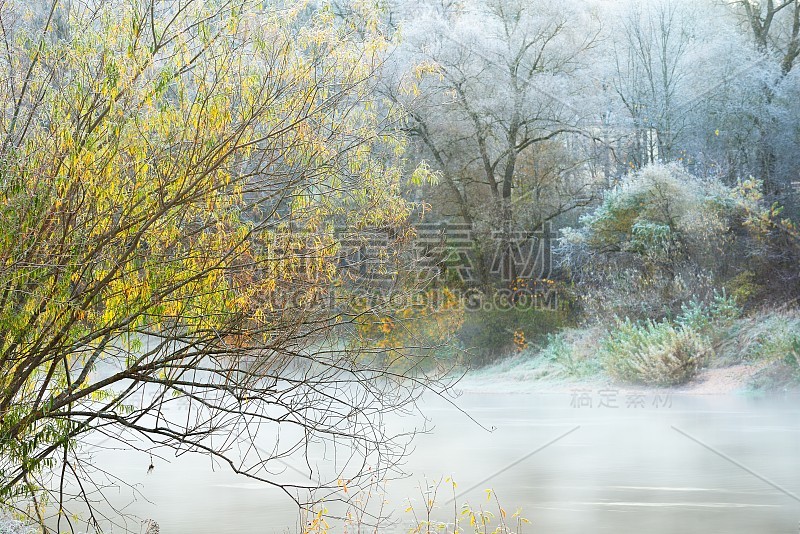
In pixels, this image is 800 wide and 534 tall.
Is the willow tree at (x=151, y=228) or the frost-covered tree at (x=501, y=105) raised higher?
the frost-covered tree at (x=501, y=105)

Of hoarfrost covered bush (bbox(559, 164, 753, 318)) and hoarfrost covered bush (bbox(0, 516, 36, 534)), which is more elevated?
hoarfrost covered bush (bbox(559, 164, 753, 318))

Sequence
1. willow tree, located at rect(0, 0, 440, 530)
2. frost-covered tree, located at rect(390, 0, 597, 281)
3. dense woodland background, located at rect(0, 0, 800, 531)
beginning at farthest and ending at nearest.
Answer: frost-covered tree, located at rect(390, 0, 597, 281) → dense woodland background, located at rect(0, 0, 800, 531) → willow tree, located at rect(0, 0, 440, 530)

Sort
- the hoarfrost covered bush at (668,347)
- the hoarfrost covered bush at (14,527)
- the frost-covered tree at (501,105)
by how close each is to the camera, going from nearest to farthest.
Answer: the hoarfrost covered bush at (14,527) < the hoarfrost covered bush at (668,347) < the frost-covered tree at (501,105)

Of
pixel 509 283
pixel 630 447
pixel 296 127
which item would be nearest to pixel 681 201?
pixel 509 283

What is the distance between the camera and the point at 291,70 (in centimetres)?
478

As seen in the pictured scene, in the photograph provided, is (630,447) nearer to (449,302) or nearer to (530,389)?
(530,389)

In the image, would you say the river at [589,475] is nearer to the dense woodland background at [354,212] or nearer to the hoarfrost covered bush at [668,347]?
the dense woodland background at [354,212]

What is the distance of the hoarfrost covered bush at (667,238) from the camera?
15.1 metres

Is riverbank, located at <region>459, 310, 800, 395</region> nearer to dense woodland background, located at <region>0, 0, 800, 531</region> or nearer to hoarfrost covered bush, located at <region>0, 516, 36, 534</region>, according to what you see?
dense woodland background, located at <region>0, 0, 800, 531</region>

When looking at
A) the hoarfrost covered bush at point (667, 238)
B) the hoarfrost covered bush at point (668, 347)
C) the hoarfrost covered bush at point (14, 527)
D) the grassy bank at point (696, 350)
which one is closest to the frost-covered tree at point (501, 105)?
the hoarfrost covered bush at point (667, 238)

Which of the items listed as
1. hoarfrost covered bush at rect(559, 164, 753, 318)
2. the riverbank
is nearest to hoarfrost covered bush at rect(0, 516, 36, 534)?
the riverbank

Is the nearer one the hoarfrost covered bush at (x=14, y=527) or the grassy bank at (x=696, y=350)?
the hoarfrost covered bush at (x=14, y=527)

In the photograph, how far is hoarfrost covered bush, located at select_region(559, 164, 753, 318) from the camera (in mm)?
15102

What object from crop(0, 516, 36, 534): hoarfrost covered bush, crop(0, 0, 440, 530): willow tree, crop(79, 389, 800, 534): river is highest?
crop(0, 0, 440, 530): willow tree
